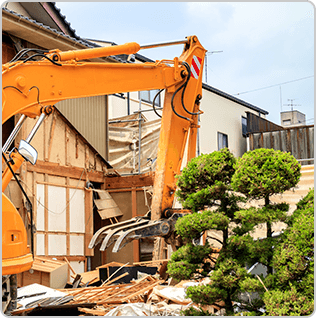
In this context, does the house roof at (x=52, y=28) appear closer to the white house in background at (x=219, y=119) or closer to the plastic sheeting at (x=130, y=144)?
the plastic sheeting at (x=130, y=144)

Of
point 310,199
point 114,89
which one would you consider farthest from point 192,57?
point 310,199

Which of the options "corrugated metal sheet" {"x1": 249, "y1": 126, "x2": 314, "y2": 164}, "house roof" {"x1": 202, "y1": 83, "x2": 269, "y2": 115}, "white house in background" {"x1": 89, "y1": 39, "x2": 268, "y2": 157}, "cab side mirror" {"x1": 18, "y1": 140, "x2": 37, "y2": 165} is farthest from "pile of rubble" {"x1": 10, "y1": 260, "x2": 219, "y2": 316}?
"house roof" {"x1": 202, "y1": 83, "x2": 269, "y2": 115}

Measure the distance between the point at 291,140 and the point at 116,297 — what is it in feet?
52.0

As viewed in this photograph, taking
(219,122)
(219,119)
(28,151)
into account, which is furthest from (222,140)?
(28,151)

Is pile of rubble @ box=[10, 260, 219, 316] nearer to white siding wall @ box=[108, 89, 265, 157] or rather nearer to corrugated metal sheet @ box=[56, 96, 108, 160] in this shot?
corrugated metal sheet @ box=[56, 96, 108, 160]

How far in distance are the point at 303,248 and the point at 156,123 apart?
10.8 meters

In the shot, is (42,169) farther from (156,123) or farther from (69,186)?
(156,123)

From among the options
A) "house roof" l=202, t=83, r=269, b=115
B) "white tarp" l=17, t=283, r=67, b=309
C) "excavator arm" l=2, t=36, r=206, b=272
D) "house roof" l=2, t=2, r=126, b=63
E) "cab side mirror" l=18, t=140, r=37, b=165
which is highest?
"house roof" l=202, t=83, r=269, b=115

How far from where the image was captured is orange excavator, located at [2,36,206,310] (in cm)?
539

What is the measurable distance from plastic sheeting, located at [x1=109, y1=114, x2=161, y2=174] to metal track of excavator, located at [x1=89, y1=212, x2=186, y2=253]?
652cm

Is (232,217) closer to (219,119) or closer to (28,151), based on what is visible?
(28,151)

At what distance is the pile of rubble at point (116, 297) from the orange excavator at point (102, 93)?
978 millimetres

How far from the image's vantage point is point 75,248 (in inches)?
472

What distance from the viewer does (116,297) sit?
7.59m
